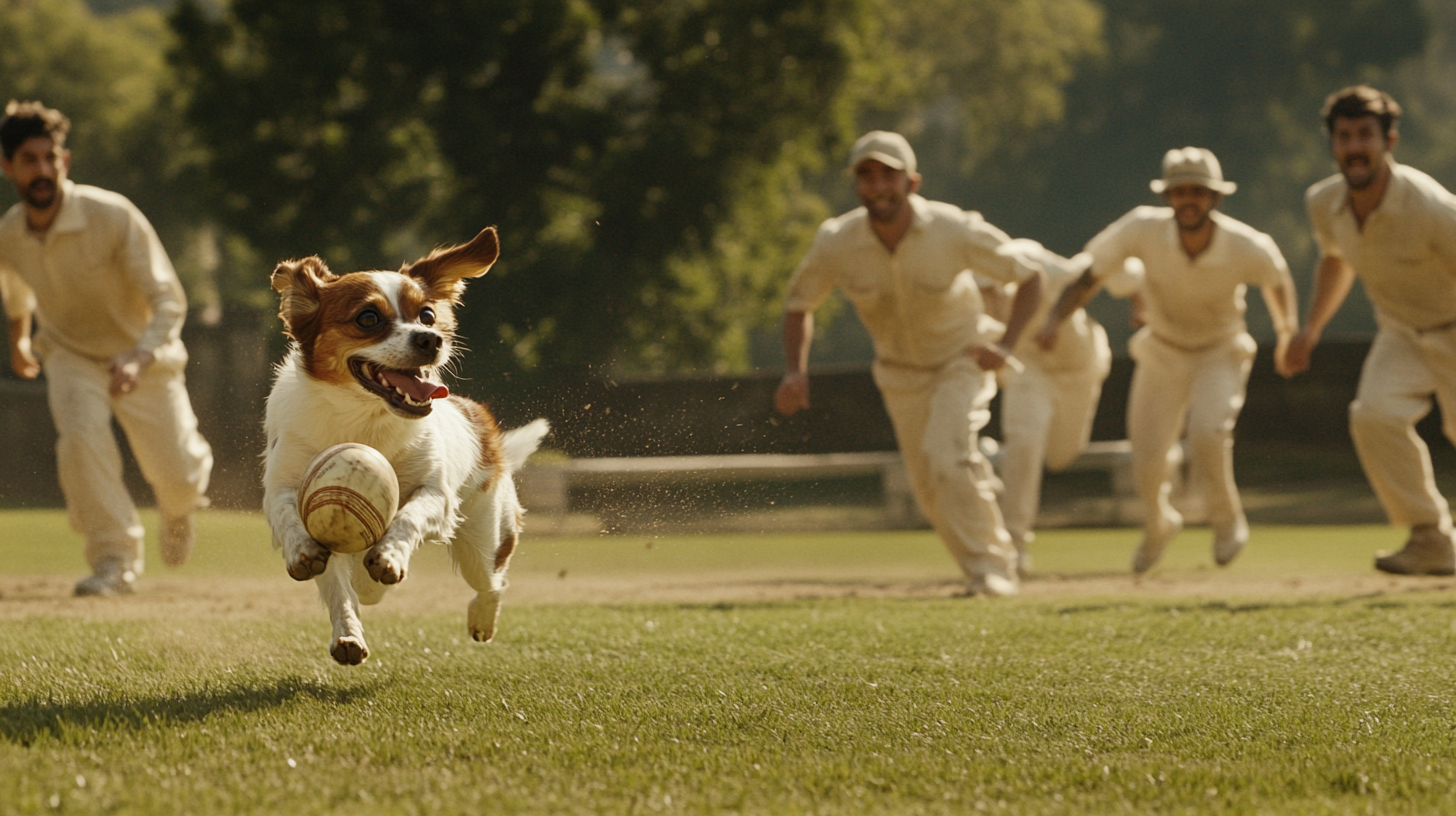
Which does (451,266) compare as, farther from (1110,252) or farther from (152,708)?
(1110,252)

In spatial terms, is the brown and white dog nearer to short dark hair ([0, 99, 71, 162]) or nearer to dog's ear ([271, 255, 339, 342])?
dog's ear ([271, 255, 339, 342])

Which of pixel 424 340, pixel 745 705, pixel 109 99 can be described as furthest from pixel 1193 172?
pixel 109 99

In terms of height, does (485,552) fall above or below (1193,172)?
below

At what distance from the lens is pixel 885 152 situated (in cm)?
887

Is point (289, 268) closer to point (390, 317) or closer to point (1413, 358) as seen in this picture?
point (390, 317)

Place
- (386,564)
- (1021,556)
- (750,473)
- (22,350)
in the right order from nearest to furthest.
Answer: (386,564)
(22,350)
(1021,556)
(750,473)

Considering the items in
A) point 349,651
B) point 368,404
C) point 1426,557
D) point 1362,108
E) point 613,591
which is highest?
point 1362,108

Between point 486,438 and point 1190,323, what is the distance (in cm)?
599

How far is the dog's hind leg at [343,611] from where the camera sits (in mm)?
4799

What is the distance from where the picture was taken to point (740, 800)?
3.80 m

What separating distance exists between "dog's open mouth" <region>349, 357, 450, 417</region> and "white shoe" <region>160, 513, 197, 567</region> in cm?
479

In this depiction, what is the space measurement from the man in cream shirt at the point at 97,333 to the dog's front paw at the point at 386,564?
4316 mm

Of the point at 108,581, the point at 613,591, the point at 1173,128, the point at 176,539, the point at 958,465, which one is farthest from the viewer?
the point at 1173,128

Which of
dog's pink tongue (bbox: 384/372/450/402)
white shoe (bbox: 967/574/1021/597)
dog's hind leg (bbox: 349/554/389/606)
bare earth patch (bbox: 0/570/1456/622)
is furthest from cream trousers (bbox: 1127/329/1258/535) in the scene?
dog's pink tongue (bbox: 384/372/450/402)
